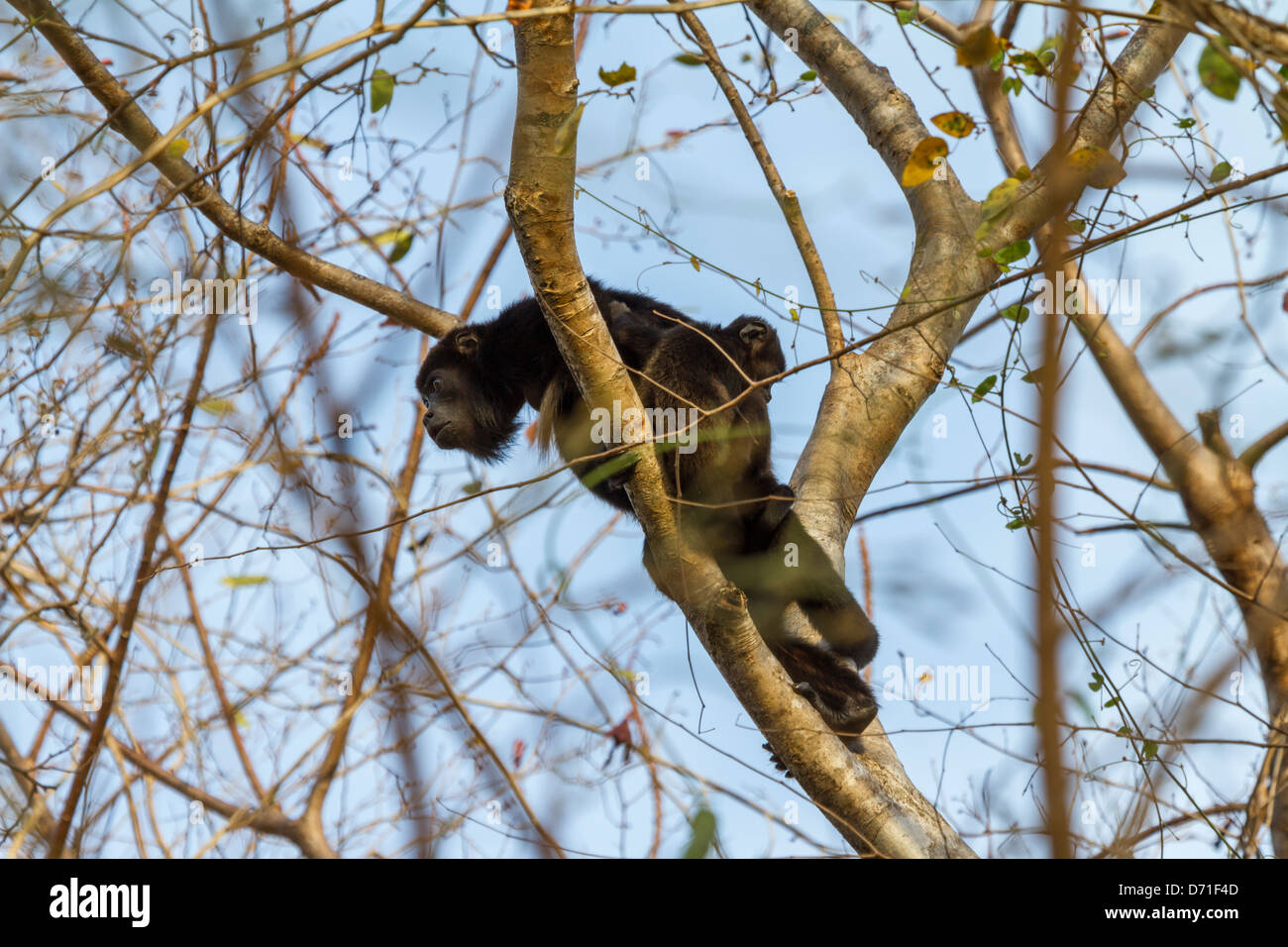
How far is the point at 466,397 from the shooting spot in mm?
6219

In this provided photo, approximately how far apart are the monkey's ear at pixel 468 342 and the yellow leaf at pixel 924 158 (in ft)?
10.3

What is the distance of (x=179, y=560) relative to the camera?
18.5ft

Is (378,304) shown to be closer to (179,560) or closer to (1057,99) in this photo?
(179,560)

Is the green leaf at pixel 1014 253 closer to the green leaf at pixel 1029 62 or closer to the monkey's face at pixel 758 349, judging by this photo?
the green leaf at pixel 1029 62

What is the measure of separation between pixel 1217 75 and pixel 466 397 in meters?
4.33

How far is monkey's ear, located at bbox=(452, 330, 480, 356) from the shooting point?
6.09 meters

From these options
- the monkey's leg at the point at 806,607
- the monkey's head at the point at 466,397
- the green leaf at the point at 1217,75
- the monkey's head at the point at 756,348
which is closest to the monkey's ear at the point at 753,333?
the monkey's head at the point at 756,348

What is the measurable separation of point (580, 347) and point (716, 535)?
1632mm

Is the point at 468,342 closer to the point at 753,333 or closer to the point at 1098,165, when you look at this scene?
the point at 753,333

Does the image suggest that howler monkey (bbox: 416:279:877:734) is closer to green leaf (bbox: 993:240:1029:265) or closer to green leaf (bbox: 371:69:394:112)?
green leaf (bbox: 993:240:1029:265)

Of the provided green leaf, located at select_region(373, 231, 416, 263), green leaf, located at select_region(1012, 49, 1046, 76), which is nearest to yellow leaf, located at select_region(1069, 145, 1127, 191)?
green leaf, located at select_region(1012, 49, 1046, 76)

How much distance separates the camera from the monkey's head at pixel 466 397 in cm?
611
